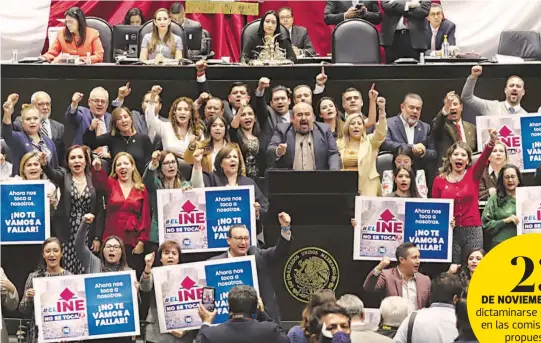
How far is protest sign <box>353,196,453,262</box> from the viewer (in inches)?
427

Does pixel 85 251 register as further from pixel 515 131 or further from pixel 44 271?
pixel 515 131

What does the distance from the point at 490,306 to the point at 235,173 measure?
384cm

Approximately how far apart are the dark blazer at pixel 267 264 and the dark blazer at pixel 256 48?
9.09 feet

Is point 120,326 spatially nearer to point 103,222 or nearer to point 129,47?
point 103,222

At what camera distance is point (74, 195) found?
36.2ft

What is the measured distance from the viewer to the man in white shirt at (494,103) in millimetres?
11984

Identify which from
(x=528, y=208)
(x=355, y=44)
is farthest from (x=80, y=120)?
(x=528, y=208)

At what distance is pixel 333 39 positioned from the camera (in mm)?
12883

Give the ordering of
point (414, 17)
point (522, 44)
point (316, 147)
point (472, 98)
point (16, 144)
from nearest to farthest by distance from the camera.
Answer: point (316, 147), point (16, 144), point (472, 98), point (522, 44), point (414, 17)

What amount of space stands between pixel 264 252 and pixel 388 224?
43.2 inches

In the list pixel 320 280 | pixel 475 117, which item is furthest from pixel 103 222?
pixel 475 117

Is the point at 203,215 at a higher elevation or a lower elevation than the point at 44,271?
higher

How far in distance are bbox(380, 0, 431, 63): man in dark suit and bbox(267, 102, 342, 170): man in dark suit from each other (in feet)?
9.02

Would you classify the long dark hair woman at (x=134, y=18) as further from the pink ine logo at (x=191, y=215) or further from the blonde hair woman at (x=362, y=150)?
the pink ine logo at (x=191, y=215)
